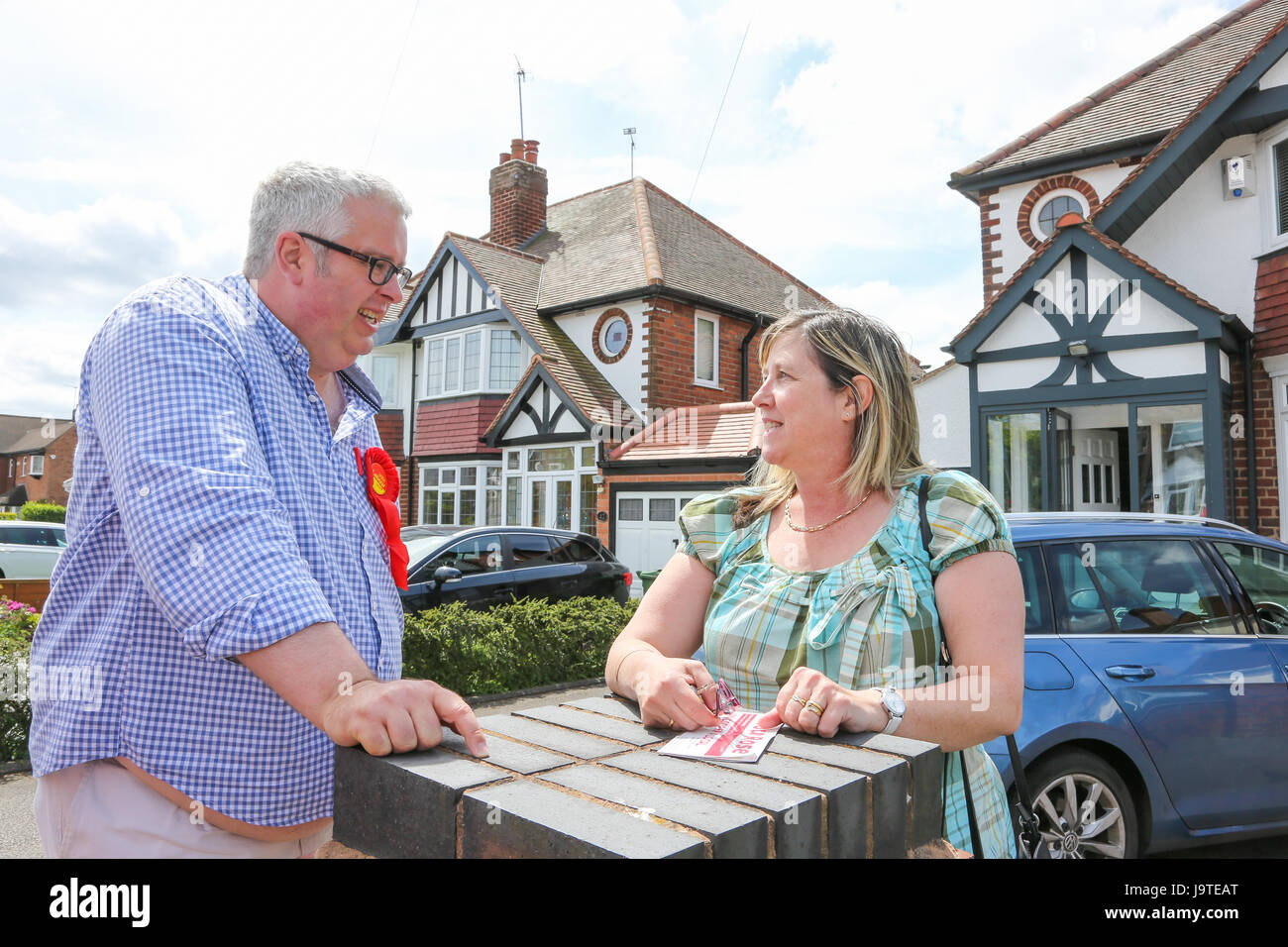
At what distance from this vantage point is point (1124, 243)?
11.8 metres

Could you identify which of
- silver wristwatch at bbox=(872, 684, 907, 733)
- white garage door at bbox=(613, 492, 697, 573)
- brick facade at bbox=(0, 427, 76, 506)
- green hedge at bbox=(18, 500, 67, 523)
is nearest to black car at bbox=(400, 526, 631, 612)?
white garage door at bbox=(613, 492, 697, 573)

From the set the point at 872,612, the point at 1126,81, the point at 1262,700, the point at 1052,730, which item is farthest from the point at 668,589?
the point at 1126,81

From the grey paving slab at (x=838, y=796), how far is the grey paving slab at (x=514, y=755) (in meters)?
0.25

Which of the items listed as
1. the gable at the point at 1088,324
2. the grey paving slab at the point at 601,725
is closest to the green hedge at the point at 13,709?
the grey paving slab at the point at 601,725

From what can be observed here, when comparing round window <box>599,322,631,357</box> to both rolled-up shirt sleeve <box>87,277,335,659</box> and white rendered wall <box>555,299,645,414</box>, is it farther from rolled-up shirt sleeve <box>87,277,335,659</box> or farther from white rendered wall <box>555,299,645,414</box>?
rolled-up shirt sleeve <box>87,277,335,659</box>

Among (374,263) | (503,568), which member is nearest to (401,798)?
(374,263)

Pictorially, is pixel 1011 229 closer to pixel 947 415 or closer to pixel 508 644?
pixel 947 415

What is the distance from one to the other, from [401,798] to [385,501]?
84cm

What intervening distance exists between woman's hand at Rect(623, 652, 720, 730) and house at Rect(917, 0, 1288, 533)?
10.7 m

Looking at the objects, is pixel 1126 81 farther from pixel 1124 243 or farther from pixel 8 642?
pixel 8 642

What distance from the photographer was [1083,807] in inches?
160

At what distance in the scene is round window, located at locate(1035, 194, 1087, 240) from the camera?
1314cm
